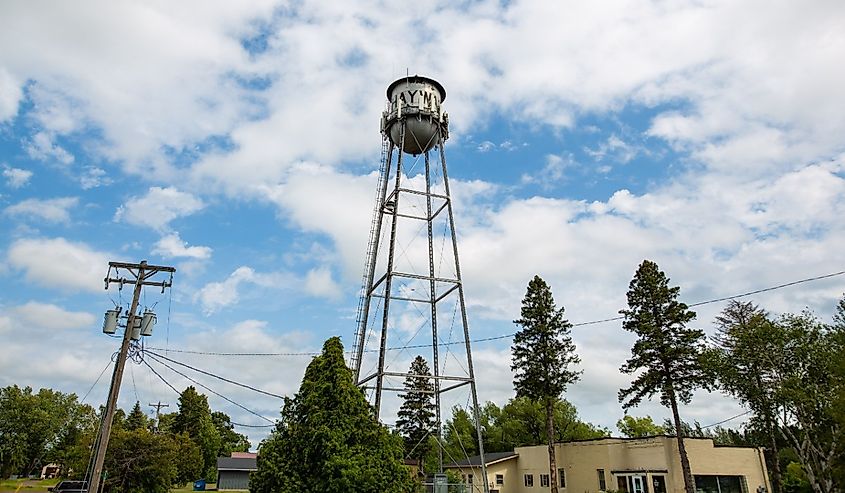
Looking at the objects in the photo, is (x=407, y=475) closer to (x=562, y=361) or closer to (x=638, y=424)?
(x=562, y=361)

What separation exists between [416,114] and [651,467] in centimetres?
2198

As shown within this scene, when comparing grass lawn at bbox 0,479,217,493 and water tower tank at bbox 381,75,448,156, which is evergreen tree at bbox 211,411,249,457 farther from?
water tower tank at bbox 381,75,448,156

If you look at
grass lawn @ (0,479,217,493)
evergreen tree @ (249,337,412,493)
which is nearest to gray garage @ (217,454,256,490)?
grass lawn @ (0,479,217,493)

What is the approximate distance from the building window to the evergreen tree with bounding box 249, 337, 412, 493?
20.8 metres

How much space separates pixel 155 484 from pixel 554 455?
71.7 feet

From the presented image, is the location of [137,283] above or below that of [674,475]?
above

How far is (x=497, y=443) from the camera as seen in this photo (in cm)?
5562

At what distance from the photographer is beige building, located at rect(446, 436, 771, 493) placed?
29547 mm

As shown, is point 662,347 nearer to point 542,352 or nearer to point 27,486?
point 542,352

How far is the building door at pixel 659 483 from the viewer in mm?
29234

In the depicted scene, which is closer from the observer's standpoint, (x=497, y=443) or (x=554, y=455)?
(x=554, y=455)

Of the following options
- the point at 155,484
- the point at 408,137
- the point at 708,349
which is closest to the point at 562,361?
the point at 708,349

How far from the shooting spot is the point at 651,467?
29.9 metres

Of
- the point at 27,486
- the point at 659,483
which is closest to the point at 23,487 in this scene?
the point at 27,486
